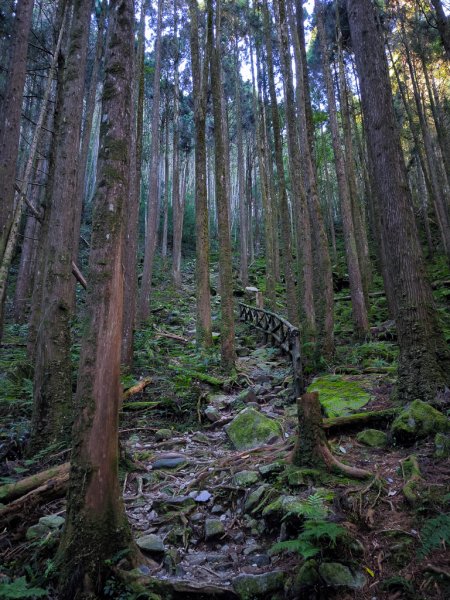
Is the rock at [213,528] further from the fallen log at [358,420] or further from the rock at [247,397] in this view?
the rock at [247,397]

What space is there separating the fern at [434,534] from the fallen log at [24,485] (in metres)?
3.43

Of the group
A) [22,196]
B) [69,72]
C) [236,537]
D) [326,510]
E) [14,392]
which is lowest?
[236,537]

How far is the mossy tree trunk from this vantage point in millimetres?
2648

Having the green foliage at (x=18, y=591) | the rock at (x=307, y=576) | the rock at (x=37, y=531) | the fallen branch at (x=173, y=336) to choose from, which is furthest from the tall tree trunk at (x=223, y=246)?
the green foliage at (x=18, y=591)

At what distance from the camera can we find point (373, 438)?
4.36m

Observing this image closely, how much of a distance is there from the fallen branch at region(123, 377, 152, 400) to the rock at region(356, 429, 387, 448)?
4.34m

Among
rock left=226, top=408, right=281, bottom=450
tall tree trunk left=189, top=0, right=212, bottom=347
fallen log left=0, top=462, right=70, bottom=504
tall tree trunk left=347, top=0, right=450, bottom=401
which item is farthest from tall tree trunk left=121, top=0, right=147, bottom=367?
tall tree trunk left=347, top=0, right=450, bottom=401

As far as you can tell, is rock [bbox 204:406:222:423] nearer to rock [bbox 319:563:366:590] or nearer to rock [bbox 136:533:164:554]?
rock [bbox 136:533:164:554]

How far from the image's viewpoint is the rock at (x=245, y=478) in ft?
13.3

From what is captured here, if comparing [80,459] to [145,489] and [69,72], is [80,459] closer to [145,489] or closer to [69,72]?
[145,489]

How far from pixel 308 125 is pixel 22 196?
779cm

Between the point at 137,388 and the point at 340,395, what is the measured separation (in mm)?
4039

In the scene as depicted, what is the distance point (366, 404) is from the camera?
5.27m

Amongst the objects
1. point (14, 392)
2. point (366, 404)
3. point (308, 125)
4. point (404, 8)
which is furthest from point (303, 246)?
point (404, 8)
